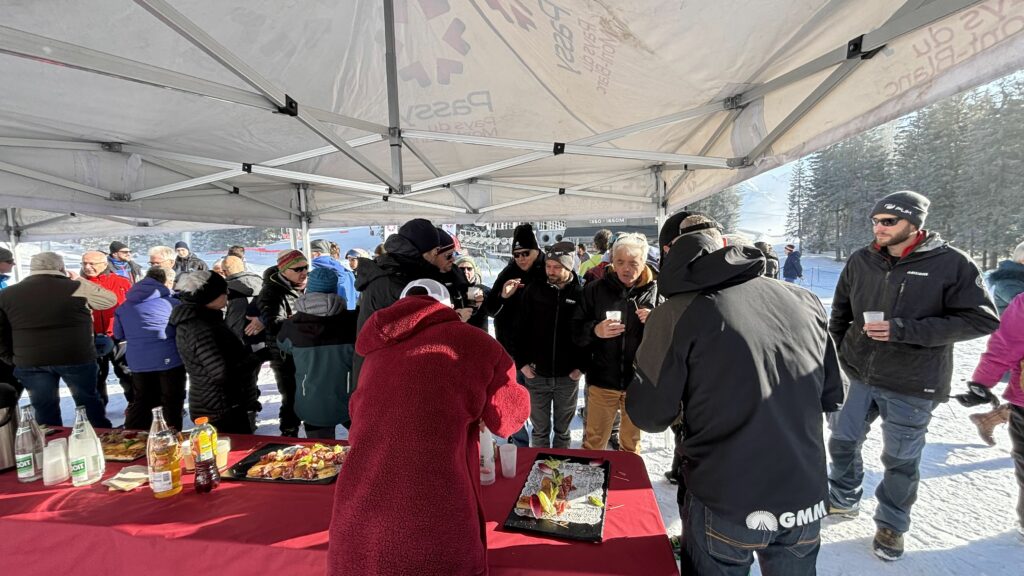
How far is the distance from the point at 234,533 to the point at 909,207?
139 inches

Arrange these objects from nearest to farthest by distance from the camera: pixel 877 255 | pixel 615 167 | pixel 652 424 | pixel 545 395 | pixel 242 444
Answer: pixel 652 424 < pixel 242 444 < pixel 877 255 < pixel 545 395 < pixel 615 167

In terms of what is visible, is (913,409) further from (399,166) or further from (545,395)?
(399,166)

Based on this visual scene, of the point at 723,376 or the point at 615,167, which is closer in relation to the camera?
the point at 723,376

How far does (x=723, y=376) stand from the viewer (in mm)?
1375

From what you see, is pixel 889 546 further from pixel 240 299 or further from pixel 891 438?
pixel 240 299

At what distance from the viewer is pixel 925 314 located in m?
2.36

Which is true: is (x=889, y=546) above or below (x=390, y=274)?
below

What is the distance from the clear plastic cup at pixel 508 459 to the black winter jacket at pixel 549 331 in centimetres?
145

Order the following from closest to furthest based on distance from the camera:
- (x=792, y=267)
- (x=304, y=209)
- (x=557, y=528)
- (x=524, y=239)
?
(x=557, y=528) → (x=524, y=239) → (x=304, y=209) → (x=792, y=267)

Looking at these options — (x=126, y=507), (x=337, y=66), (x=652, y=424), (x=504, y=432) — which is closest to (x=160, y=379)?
(x=126, y=507)

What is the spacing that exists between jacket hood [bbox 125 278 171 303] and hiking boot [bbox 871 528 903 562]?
5272mm

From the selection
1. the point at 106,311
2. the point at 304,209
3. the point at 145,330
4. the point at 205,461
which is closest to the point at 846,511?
the point at 205,461

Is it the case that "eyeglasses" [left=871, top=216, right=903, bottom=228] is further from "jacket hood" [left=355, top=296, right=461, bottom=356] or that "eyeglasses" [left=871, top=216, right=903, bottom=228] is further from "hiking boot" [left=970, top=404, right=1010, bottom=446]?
"jacket hood" [left=355, top=296, right=461, bottom=356]

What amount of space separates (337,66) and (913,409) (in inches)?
148
